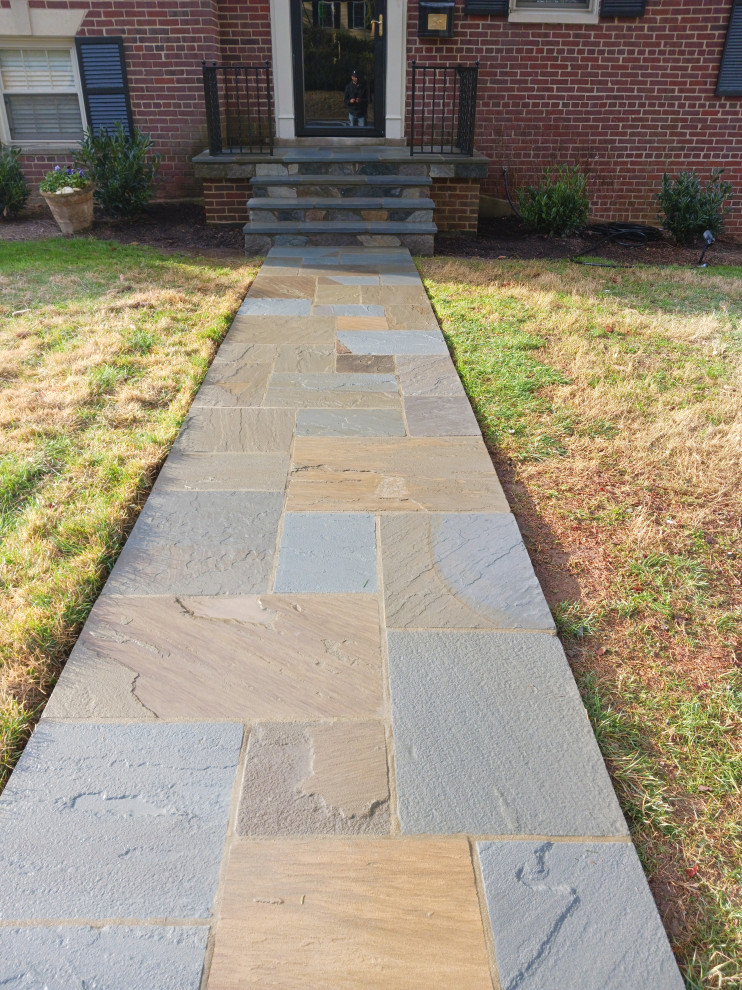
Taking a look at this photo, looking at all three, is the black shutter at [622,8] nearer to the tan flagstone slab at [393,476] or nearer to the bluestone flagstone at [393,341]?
the bluestone flagstone at [393,341]

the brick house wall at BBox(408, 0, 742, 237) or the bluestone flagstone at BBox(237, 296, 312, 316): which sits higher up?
the brick house wall at BBox(408, 0, 742, 237)

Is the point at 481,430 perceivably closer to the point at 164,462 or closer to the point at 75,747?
the point at 164,462

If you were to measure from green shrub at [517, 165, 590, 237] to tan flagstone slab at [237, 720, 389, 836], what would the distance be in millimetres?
6934

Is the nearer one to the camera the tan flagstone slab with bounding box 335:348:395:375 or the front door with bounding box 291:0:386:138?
the tan flagstone slab with bounding box 335:348:395:375

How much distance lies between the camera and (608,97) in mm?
8141

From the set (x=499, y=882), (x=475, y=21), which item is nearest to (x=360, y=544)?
(x=499, y=882)

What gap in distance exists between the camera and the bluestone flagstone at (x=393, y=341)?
14.6 ft

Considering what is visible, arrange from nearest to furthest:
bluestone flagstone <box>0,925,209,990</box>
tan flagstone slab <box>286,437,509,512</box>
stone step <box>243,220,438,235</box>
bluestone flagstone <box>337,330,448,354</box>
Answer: bluestone flagstone <box>0,925,209,990</box> → tan flagstone slab <box>286,437,509,512</box> → bluestone flagstone <box>337,330,448,354</box> → stone step <box>243,220,438,235</box>

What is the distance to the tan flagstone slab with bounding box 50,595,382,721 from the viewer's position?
73.8 inches

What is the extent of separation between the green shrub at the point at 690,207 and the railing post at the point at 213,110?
462 centimetres

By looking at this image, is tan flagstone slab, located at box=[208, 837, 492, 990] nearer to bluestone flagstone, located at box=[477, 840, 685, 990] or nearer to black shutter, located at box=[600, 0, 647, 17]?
bluestone flagstone, located at box=[477, 840, 685, 990]

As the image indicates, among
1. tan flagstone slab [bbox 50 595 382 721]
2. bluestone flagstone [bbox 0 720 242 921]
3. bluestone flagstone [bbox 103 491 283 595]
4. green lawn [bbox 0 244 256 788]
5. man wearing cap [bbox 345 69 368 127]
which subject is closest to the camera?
bluestone flagstone [bbox 0 720 242 921]

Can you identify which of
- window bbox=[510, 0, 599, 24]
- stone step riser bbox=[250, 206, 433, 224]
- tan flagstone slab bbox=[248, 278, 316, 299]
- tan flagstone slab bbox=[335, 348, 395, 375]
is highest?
window bbox=[510, 0, 599, 24]

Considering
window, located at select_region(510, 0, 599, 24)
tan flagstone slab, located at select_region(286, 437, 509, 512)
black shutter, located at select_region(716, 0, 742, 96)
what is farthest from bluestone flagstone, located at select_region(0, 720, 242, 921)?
black shutter, located at select_region(716, 0, 742, 96)
